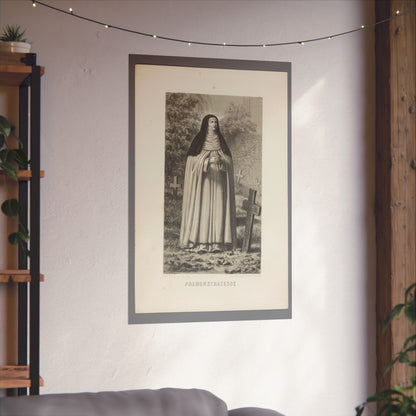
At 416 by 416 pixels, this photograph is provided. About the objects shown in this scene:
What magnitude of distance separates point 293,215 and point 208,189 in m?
0.49

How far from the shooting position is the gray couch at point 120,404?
1.69 metres

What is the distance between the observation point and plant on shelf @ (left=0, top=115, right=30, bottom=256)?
103 inches

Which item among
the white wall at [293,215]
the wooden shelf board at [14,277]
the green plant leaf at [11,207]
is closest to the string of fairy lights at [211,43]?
the white wall at [293,215]

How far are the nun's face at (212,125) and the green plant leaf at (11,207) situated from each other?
3.47ft

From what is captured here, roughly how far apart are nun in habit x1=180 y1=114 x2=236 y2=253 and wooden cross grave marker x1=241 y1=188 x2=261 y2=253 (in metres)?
0.06

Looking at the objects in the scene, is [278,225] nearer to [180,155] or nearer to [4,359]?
[180,155]

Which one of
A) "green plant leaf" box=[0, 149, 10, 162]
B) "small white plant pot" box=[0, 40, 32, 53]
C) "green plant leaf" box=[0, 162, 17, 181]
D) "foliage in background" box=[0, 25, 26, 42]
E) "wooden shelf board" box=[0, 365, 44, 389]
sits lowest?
"wooden shelf board" box=[0, 365, 44, 389]

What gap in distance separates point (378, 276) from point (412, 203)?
439 millimetres

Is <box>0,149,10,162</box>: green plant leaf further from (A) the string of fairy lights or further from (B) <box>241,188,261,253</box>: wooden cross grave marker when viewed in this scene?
(B) <box>241,188,261,253</box>: wooden cross grave marker

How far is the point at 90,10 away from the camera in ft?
10.1

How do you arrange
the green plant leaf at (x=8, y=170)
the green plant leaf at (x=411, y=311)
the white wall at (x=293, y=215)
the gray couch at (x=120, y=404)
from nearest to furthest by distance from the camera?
the green plant leaf at (x=411, y=311) < the gray couch at (x=120, y=404) < the green plant leaf at (x=8, y=170) < the white wall at (x=293, y=215)

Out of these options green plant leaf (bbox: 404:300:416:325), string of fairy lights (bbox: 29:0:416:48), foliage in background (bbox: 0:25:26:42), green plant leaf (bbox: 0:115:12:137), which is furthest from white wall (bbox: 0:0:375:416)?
green plant leaf (bbox: 404:300:416:325)

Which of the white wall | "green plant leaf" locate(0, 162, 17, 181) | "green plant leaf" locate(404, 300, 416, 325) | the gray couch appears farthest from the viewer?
the white wall

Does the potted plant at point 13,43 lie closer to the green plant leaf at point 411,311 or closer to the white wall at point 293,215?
the white wall at point 293,215
